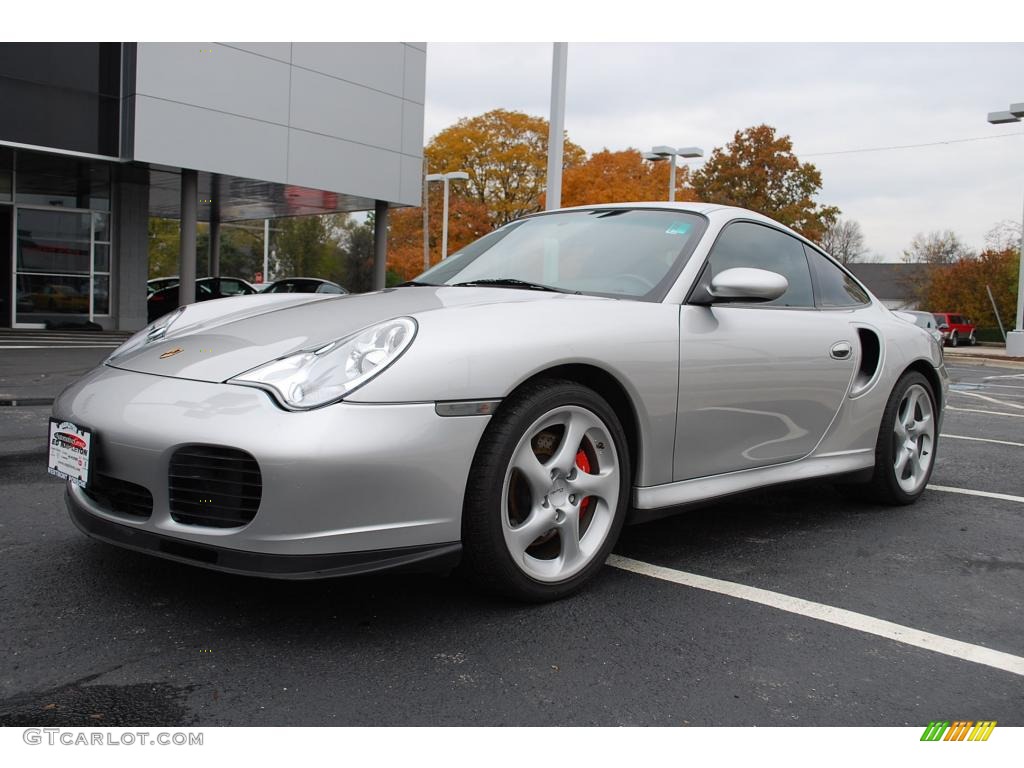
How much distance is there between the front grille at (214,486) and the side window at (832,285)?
284 cm

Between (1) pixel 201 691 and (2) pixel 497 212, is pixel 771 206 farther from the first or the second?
(1) pixel 201 691

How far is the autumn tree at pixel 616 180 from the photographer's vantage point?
113 feet

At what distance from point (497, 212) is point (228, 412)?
39202 mm

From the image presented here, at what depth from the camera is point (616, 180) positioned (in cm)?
3497

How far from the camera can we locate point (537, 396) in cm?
279

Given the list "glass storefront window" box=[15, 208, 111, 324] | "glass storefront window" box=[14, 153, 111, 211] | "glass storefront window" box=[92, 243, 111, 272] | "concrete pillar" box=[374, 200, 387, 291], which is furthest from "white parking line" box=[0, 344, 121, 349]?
"concrete pillar" box=[374, 200, 387, 291]

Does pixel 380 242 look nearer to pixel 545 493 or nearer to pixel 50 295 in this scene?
pixel 50 295

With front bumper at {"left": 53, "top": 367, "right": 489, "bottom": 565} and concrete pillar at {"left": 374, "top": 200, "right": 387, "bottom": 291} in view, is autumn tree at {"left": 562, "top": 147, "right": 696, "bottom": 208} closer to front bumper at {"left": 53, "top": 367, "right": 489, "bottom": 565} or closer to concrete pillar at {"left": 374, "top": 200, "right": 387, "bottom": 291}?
concrete pillar at {"left": 374, "top": 200, "right": 387, "bottom": 291}

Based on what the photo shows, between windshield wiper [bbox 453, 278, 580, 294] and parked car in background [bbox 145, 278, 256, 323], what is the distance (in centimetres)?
1625

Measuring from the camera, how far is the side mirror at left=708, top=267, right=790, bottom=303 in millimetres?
3332

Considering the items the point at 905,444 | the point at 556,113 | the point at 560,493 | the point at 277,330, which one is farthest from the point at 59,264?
the point at 560,493
